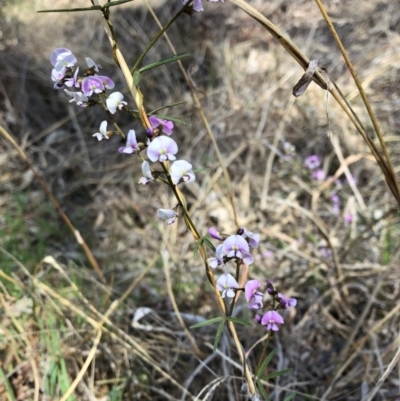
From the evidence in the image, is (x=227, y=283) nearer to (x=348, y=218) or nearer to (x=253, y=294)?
(x=253, y=294)

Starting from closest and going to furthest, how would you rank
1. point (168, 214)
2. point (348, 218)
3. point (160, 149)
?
point (160, 149)
point (168, 214)
point (348, 218)

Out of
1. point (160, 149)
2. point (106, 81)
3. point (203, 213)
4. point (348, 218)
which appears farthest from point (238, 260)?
point (203, 213)

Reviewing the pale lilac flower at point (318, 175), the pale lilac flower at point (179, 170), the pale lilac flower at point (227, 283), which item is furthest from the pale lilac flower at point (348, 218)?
the pale lilac flower at point (179, 170)

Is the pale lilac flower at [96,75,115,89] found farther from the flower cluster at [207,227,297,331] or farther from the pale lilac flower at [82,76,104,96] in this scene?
the flower cluster at [207,227,297,331]

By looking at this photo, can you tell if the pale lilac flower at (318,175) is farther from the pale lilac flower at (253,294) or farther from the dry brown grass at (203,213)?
the pale lilac flower at (253,294)

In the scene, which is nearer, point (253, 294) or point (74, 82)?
point (74, 82)

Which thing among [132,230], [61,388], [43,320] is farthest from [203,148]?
[61,388]
